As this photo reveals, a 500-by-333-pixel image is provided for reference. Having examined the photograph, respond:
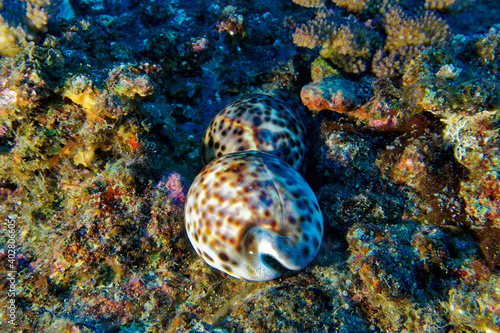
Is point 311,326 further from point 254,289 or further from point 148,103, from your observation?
point 148,103

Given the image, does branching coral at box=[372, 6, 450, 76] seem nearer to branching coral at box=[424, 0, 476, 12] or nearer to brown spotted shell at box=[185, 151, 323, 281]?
branching coral at box=[424, 0, 476, 12]

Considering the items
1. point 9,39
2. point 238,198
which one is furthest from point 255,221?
point 9,39

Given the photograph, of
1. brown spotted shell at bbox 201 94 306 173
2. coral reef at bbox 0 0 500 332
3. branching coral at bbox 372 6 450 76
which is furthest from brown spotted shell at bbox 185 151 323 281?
branching coral at bbox 372 6 450 76

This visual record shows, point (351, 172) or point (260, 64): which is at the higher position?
point (260, 64)

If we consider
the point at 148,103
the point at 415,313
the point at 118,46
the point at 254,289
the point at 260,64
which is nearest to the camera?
the point at 415,313

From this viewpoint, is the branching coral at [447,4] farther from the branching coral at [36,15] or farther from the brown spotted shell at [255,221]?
the branching coral at [36,15]

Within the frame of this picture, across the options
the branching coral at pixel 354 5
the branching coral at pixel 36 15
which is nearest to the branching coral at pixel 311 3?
the branching coral at pixel 354 5

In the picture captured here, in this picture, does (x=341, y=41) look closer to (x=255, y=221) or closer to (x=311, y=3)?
(x=311, y=3)

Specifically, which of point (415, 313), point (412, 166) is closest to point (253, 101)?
point (412, 166)
